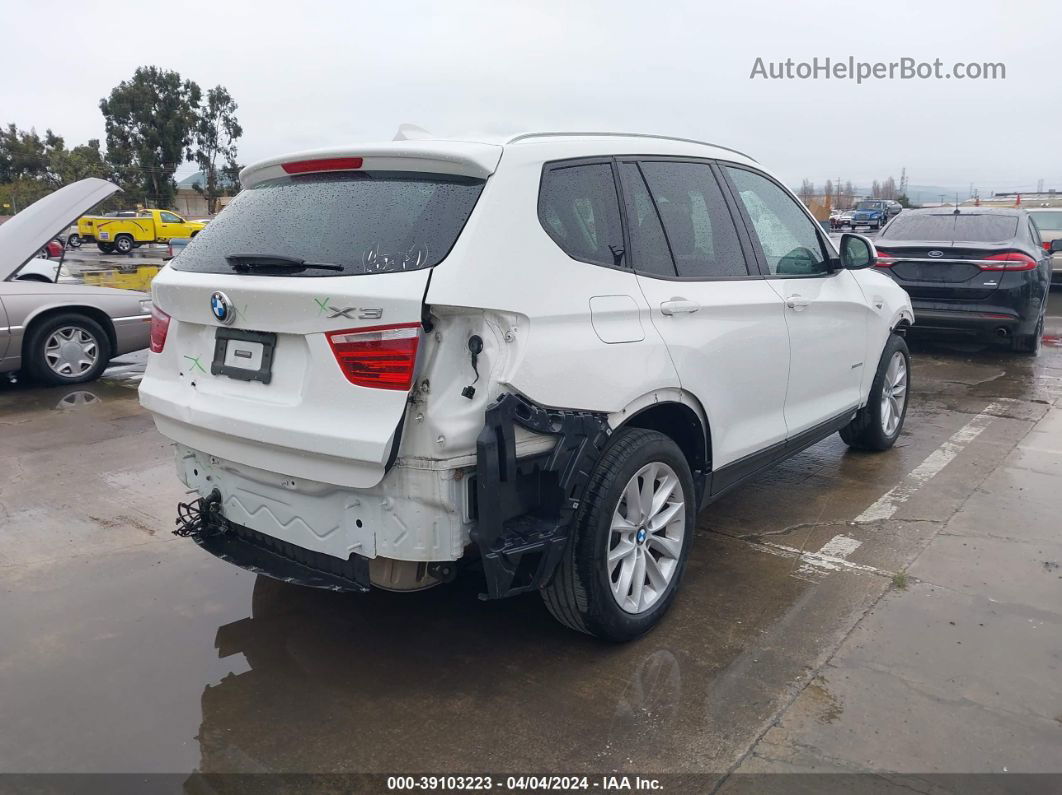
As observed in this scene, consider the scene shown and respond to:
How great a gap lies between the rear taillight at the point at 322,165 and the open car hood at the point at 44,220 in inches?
176

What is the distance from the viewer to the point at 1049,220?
1494 cm

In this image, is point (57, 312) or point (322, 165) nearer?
point (322, 165)

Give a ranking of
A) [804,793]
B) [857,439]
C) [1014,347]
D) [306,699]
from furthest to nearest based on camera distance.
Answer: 1. [1014,347]
2. [857,439]
3. [306,699]
4. [804,793]

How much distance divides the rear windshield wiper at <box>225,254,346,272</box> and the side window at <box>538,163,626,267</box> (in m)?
0.76

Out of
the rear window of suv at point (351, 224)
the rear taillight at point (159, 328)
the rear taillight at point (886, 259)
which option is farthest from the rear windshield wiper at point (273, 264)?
the rear taillight at point (886, 259)

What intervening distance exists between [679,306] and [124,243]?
3573 centimetres

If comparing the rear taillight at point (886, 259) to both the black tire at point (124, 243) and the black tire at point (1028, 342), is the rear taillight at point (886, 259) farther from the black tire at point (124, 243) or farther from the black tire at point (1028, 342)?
the black tire at point (124, 243)

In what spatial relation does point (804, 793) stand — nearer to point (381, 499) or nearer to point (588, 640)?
point (588, 640)

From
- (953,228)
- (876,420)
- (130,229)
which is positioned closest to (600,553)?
(876,420)

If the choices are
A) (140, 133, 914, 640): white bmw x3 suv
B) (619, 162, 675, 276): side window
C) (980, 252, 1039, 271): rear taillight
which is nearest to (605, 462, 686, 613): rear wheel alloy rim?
(140, 133, 914, 640): white bmw x3 suv

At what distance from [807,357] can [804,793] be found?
2.40 metres

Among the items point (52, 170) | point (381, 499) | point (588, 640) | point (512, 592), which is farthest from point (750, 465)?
point (52, 170)

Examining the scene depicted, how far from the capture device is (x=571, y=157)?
323cm

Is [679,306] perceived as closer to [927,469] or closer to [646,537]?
[646,537]
